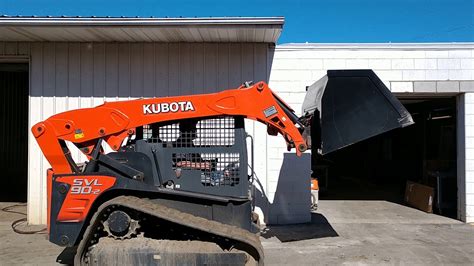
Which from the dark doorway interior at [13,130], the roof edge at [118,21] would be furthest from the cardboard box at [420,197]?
the dark doorway interior at [13,130]

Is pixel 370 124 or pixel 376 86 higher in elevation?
pixel 376 86

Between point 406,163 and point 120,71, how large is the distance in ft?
39.9

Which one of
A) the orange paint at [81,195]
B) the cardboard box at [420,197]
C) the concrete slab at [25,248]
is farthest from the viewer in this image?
the cardboard box at [420,197]

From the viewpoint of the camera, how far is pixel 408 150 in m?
16.2

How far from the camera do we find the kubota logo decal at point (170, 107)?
5.07m

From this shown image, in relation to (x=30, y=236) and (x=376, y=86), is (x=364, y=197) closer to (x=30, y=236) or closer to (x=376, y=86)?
(x=376, y=86)

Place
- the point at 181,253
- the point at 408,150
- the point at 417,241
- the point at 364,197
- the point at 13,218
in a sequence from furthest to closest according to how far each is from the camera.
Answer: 1. the point at 408,150
2. the point at 364,197
3. the point at 13,218
4. the point at 417,241
5. the point at 181,253

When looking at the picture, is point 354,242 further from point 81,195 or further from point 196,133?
point 81,195

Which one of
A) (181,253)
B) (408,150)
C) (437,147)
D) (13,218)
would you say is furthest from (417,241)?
(408,150)

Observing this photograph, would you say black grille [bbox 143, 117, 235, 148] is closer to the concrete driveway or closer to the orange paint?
the orange paint

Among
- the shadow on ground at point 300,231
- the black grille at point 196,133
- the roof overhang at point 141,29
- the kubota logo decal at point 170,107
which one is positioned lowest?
the shadow on ground at point 300,231

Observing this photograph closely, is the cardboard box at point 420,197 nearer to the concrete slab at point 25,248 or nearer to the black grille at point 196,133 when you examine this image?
the black grille at point 196,133

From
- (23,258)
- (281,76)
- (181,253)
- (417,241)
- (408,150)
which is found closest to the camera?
(181,253)

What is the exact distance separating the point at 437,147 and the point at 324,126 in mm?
8748
